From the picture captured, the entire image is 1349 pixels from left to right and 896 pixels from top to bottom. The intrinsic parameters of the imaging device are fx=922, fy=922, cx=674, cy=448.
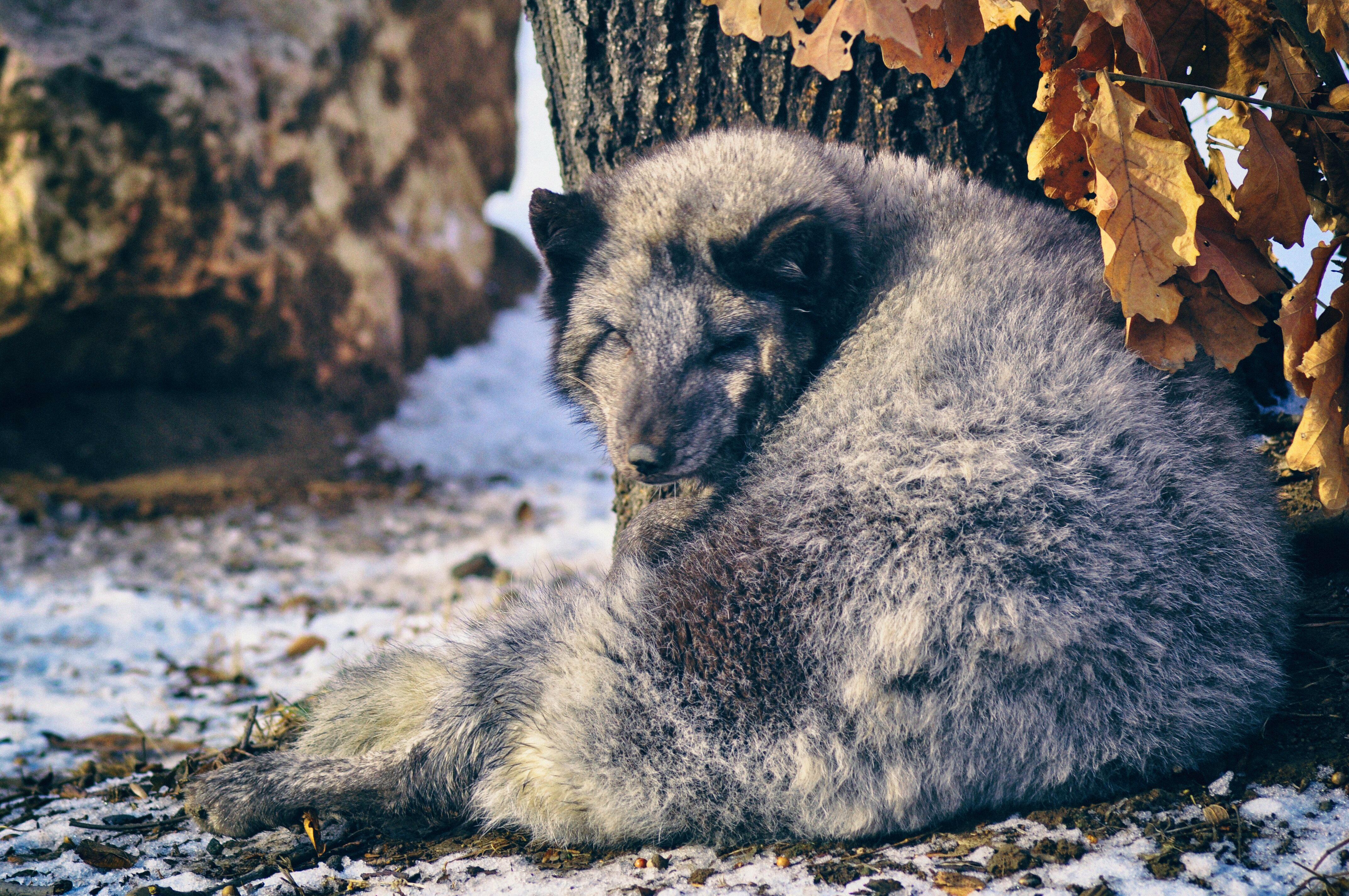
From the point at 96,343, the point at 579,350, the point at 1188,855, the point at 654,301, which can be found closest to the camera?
the point at 1188,855

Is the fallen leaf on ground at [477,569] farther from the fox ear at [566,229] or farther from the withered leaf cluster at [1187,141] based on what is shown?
the withered leaf cluster at [1187,141]

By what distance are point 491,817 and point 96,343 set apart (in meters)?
7.15

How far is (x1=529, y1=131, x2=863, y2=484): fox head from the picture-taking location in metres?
2.82

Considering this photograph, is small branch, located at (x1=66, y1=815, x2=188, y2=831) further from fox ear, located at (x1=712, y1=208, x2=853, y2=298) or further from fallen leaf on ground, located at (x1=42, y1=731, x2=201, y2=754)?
fox ear, located at (x1=712, y1=208, x2=853, y2=298)

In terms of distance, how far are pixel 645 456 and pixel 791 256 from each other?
0.75 m

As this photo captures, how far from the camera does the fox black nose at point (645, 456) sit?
107 inches

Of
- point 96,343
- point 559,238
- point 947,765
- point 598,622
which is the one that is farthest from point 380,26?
point 947,765

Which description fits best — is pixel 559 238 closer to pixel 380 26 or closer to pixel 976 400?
pixel 976 400

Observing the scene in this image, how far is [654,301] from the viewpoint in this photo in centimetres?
293

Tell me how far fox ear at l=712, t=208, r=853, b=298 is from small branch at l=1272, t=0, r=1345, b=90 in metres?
1.35

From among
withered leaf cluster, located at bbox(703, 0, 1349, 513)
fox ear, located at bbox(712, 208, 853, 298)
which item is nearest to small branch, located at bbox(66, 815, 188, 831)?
fox ear, located at bbox(712, 208, 853, 298)

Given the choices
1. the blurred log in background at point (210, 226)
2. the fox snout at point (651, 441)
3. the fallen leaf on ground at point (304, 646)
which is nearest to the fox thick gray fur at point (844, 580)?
the fox snout at point (651, 441)

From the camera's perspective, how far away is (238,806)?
2711 mm

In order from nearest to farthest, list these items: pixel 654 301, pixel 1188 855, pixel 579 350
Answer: pixel 1188 855
pixel 654 301
pixel 579 350
